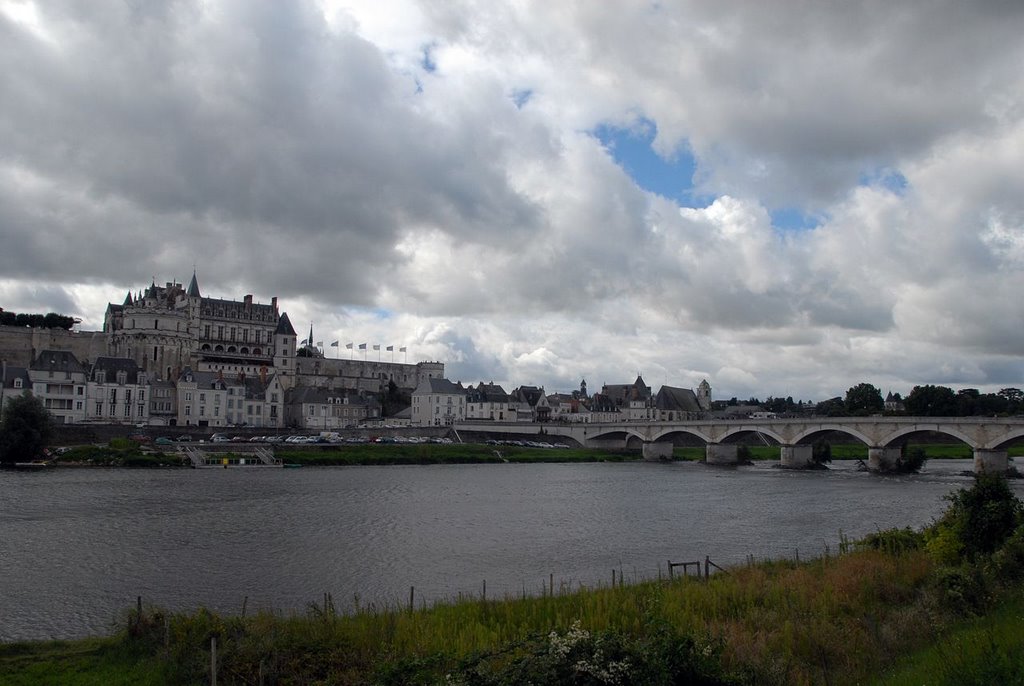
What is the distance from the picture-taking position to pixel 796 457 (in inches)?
2504

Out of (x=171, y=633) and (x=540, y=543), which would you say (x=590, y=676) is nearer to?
(x=171, y=633)

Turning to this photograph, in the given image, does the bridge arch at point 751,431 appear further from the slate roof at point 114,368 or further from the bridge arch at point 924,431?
the slate roof at point 114,368

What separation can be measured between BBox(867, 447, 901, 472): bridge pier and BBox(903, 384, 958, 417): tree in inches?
1590

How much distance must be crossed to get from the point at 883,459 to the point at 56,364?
68.0m

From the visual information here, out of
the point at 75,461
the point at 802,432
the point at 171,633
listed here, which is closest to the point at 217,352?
the point at 75,461

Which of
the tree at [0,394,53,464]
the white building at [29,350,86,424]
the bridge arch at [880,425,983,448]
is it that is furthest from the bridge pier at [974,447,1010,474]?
the white building at [29,350,86,424]

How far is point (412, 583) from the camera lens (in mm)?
19547

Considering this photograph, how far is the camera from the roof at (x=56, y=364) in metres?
65.9

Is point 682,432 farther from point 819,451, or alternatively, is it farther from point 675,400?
point 675,400

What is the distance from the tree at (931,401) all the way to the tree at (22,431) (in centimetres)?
9021

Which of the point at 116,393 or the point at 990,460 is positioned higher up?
the point at 116,393

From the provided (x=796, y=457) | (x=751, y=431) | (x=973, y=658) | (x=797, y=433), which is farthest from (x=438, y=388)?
(x=973, y=658)

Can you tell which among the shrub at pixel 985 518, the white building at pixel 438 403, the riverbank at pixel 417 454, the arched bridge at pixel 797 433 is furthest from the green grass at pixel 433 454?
the shrub at pixel 985 518

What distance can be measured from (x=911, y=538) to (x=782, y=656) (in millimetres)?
10364
